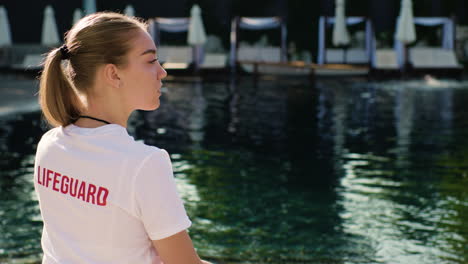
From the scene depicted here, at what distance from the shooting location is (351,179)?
6562 mm

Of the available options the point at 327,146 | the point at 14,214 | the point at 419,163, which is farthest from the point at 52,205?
the point at 327,146

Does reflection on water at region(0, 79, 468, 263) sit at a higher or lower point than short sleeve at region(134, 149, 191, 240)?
lower

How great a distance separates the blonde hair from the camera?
153cm

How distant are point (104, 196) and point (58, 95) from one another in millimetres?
314

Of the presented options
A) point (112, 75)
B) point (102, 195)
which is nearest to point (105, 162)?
point (102, 195)

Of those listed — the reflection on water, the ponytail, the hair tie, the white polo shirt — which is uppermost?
the hair tie

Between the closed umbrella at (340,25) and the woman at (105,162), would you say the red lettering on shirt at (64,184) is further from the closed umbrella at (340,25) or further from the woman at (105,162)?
the closed umbrella at (340,25)

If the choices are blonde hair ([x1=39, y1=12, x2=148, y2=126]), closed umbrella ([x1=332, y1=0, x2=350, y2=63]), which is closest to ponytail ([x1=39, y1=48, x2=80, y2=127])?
blonde hair ([x1=39, y1=12, x2=148, y2=126])

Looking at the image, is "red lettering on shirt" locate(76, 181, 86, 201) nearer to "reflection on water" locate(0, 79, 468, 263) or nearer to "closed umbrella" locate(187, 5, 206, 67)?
"reflection on water" locate(0, 79, 468, 263)

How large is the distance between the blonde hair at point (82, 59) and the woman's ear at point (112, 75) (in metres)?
0.01

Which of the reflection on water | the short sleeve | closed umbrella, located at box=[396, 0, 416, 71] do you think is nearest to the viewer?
the short sleeve

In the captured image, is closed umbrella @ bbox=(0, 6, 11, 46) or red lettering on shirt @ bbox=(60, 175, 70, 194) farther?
closed umbrella @ bbox=(0, 6, 11, 46)

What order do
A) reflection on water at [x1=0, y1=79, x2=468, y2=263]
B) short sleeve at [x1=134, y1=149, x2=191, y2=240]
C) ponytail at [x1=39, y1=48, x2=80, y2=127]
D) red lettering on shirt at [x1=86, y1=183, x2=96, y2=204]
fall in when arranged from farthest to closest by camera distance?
1. reflection on water at [x1=0, y1=79, x2=468, y2=263]
2. ponytail at [x1=39, y1=48, x2=80, y2=127]
3. red lettering on shirt at [x1=86, y1=183, x2=96, y2=204]
4. short sleeve at [x1=134, y1=149, x2=191, y2=240]

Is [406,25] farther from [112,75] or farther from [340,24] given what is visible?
[112,75]
